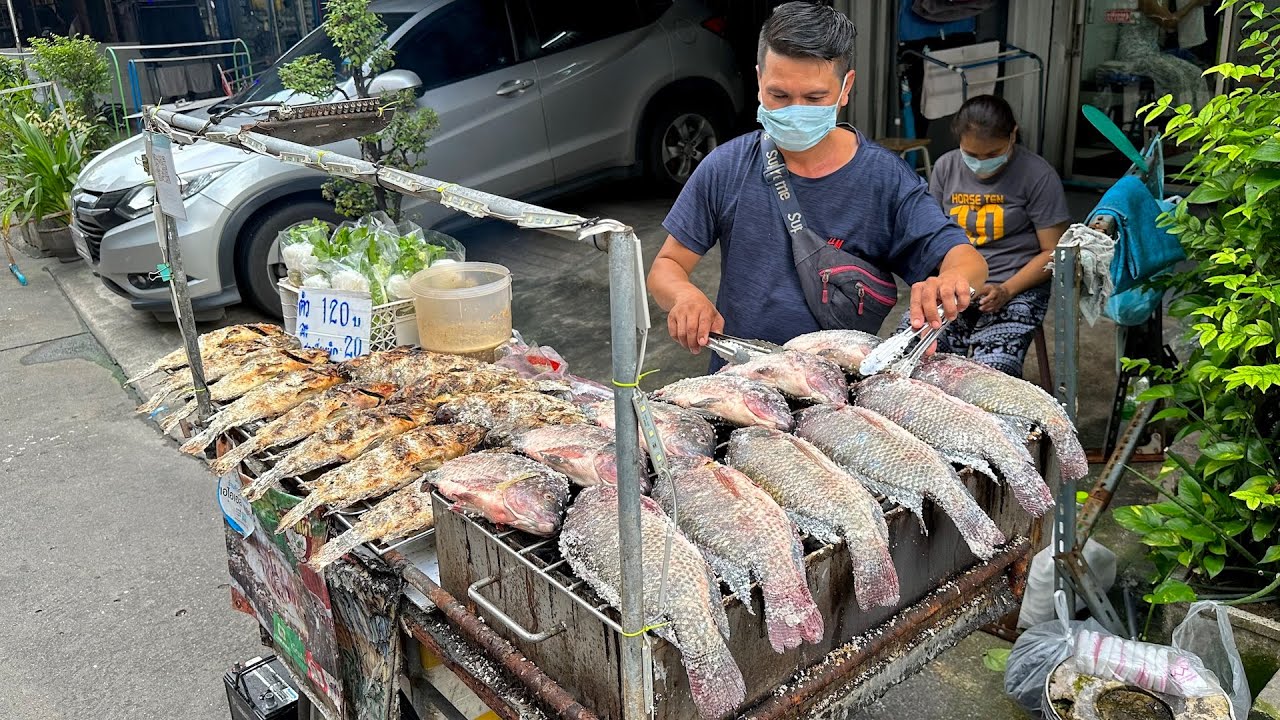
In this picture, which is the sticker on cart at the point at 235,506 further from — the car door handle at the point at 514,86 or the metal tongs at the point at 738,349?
the car door handle at the point at 514,86

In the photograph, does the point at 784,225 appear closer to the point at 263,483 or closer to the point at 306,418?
the point at 306,418

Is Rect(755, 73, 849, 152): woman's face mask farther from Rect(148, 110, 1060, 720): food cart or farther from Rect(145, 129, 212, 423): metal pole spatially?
Rect(145, 129, 212, 423): metal pole

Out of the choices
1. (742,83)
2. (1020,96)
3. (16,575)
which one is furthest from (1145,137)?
(16,575)

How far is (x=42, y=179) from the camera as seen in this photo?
946cm

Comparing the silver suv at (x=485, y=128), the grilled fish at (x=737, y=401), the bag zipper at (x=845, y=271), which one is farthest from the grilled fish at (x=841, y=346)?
the silver suv at (x=485, y=128)

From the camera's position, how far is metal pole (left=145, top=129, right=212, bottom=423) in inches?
110

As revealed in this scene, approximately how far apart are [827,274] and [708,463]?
1.14 metres

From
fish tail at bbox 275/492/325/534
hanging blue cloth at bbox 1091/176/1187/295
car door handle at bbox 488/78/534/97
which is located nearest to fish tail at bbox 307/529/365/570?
fish tail at bbox 275/492/325/534

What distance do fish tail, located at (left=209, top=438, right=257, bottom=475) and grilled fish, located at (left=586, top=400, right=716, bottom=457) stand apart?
3.65 ft

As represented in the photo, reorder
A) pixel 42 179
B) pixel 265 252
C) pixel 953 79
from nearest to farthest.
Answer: pixel 265 252, pixel 953 79, pixel 42 179

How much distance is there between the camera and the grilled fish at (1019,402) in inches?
81.5

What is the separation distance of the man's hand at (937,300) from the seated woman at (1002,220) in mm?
1939

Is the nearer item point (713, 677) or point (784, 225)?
point (713, 677)

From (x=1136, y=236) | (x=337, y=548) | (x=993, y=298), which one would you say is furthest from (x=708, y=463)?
(x=993, y=298)
